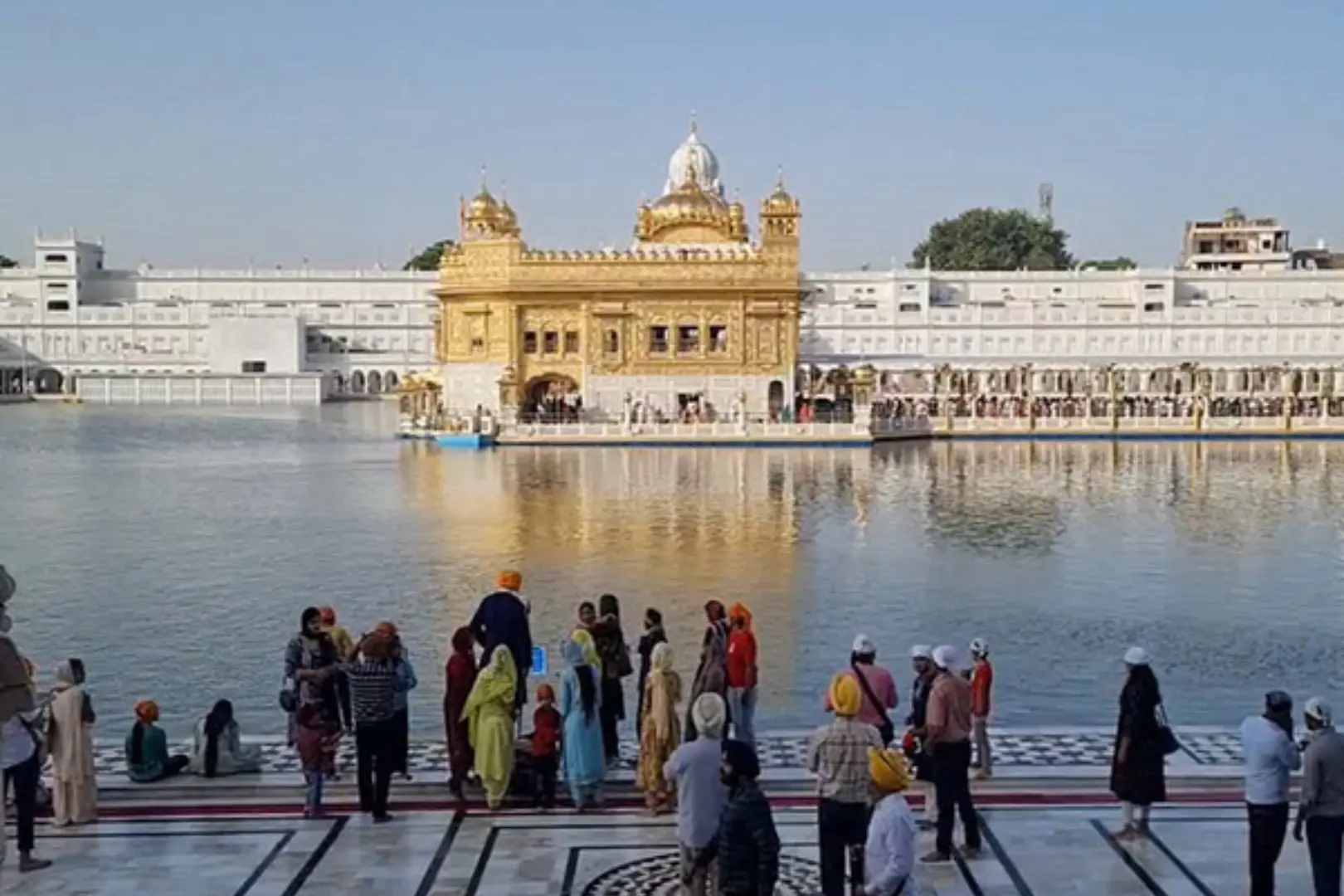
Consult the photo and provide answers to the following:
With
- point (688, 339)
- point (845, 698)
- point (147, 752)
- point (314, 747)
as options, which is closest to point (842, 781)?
point (845, 698)

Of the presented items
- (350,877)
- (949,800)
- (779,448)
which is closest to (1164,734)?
(949,800)

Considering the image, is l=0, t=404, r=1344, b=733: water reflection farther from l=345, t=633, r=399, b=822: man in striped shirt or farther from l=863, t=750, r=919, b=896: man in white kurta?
l=863, t=750, r=919, b=896: man in white kurta

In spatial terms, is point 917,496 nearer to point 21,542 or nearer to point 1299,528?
point 1299,528

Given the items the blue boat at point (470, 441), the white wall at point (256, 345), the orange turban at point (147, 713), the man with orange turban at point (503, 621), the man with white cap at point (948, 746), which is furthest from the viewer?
the white wall at point (256, 345)

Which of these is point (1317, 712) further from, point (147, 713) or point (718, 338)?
point (718, 338)

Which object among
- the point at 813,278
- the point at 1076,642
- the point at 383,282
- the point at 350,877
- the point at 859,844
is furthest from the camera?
the point at 383,282

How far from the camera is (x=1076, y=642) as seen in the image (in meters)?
16.5

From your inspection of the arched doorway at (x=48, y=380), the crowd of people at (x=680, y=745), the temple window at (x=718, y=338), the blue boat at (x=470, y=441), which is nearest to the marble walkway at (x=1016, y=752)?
the crowd of people at (x=680, y=745)

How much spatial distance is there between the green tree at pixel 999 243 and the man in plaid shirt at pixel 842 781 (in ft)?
345

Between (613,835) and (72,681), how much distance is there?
11.3 ft

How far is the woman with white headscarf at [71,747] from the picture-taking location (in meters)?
9.09

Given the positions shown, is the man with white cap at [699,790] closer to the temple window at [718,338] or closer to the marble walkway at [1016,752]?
the marble walkway at [1016,752]

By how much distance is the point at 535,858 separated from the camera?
8.56 meters

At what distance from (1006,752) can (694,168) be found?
5644 centimetres
